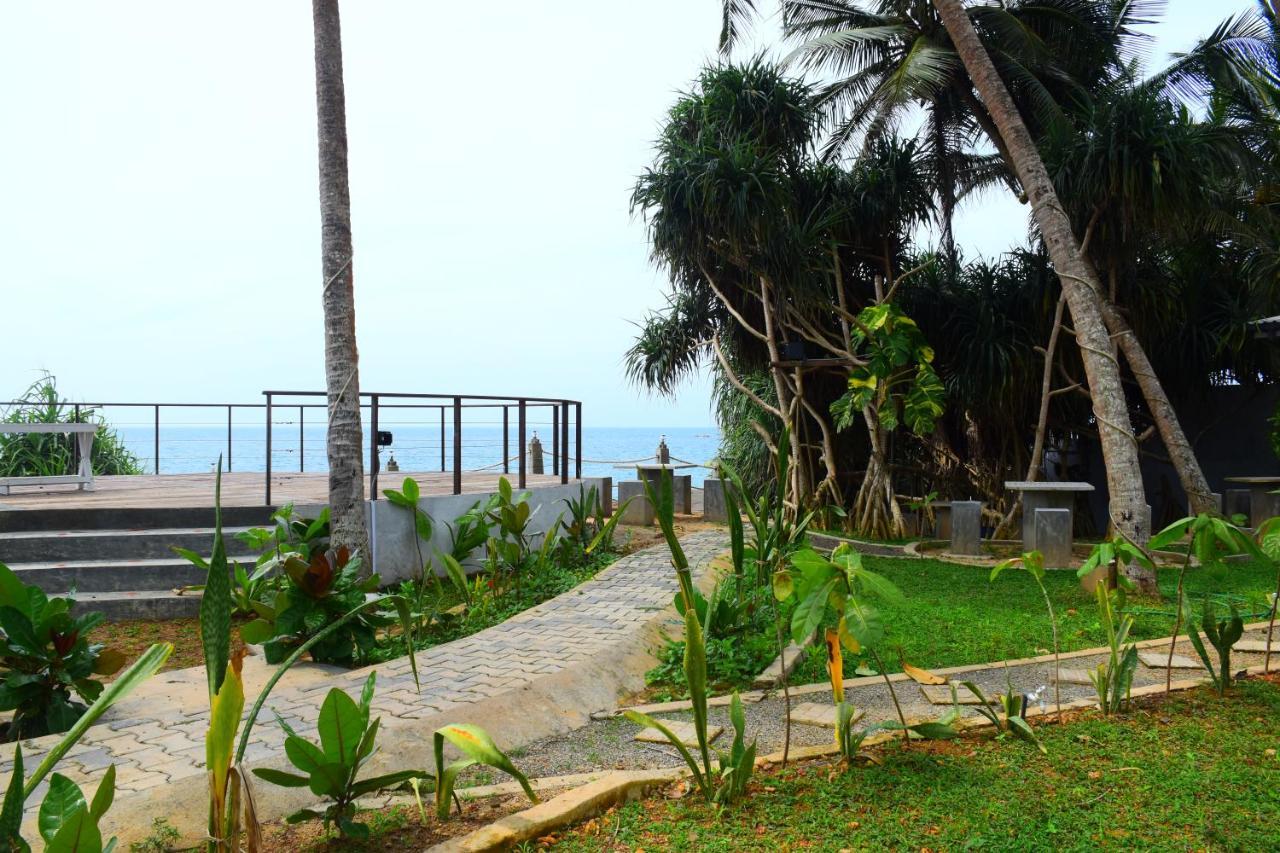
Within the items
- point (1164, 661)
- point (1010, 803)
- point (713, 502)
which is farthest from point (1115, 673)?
point (713, 502)

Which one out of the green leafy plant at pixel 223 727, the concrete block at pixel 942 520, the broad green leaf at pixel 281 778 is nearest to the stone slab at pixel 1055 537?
the concrete block at pixel 942 520

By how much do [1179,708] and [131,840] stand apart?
3.58 meters

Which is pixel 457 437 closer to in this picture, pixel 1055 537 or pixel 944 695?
pixel 944 695

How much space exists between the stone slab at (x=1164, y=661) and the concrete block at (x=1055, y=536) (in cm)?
336

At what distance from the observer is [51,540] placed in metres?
6.31

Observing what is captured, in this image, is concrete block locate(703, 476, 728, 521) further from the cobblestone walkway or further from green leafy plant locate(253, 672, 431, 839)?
green leafy plant locate(253, 672, 431, 839)

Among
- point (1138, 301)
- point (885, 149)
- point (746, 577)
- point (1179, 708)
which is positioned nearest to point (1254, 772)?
point (1179, 708)

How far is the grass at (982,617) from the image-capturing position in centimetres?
446

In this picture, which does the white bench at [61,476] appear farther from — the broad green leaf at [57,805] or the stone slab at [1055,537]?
the stone slab at [1055,537]

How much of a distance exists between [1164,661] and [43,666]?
496cm

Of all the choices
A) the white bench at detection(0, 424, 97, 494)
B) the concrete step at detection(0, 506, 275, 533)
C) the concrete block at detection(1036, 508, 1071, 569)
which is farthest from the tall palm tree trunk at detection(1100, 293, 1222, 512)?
the white bench at detection(0, 424, 97, 494)

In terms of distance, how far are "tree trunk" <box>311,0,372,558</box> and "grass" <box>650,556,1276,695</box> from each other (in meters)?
2.39

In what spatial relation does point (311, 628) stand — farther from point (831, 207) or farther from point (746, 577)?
point (831, 207)

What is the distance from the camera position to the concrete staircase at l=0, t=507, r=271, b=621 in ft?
19.1
